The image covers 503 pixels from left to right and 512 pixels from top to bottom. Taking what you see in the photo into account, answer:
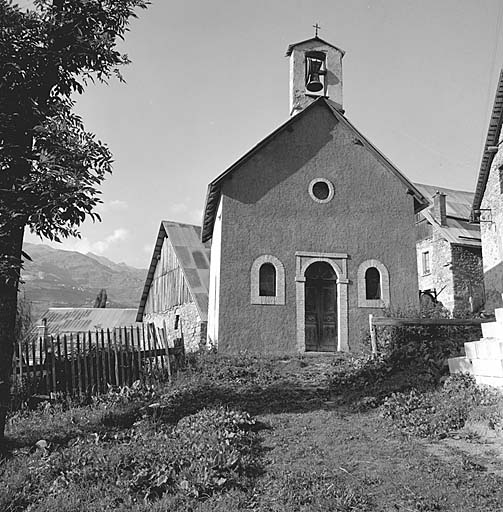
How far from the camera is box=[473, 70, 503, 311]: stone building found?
23.0m

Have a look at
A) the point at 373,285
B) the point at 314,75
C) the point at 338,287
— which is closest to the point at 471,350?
the point at 338,287

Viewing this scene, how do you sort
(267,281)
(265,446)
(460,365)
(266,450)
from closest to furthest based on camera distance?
(266,450)
(265,446)
(460,365)
(267,281)

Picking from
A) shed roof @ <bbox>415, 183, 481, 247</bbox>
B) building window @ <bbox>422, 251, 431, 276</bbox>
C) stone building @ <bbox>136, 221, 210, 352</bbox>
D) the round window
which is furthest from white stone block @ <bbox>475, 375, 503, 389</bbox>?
building window @ <bbox>422, 251, 431, 276</bbox>

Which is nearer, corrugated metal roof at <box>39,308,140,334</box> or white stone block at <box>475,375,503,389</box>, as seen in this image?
white stone block at <box>475,375,503,389</box>

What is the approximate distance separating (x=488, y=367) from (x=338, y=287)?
7.75 m

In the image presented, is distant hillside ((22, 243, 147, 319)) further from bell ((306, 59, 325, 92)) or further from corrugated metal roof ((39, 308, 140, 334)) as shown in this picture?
bell ((306, 59, 325, 92))

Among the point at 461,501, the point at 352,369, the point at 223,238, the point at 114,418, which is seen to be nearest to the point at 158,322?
the point at 223,238

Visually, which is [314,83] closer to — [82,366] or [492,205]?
[492,205]

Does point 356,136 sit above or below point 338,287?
above

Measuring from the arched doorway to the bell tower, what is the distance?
5.54m

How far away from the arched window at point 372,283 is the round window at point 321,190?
265 centimetres

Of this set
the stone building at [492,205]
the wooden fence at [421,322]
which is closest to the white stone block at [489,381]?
the wooden fence at [421,322]

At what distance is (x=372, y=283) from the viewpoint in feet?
56.7

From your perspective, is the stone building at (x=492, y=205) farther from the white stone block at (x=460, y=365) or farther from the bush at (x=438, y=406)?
the bush at (x=438, y=406)
